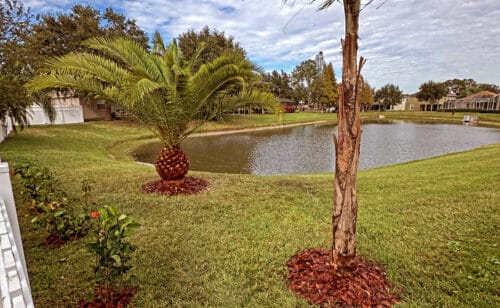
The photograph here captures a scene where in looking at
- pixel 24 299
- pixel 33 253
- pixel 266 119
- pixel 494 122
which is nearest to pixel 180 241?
pixel 33 253

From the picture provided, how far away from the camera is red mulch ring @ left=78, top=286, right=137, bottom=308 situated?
2139 millimetres

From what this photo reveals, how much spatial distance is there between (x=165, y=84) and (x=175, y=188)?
2018 millimetres

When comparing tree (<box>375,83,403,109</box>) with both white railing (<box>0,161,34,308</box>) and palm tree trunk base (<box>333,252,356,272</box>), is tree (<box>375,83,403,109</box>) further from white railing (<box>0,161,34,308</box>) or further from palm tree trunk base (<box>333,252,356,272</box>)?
white railing (<box>0,161,34,308</box>)

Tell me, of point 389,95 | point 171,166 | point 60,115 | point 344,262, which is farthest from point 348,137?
point 389,95

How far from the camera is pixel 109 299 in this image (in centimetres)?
218

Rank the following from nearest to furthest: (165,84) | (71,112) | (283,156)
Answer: (165,84) → (283,156) → (71,112)

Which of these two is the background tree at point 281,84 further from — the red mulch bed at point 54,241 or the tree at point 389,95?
the red mulch bed at point 54,241

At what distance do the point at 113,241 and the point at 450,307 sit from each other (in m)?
2.72

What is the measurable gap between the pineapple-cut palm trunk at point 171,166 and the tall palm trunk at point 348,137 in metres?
3.73

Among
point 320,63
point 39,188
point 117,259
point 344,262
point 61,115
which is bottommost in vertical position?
point 344,262

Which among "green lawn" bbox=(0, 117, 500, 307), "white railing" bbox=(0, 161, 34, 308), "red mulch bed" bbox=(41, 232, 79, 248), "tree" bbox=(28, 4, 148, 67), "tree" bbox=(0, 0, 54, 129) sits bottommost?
"green lawn" bbox=(0, 117, 500, 307)

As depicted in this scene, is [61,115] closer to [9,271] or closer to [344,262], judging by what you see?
[9,271]

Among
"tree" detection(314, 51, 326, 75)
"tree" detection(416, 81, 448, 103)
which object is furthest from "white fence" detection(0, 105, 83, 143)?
"tree" detection(416, 81, 448, 103)

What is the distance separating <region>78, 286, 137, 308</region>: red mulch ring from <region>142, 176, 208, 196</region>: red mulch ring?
9.46ft
